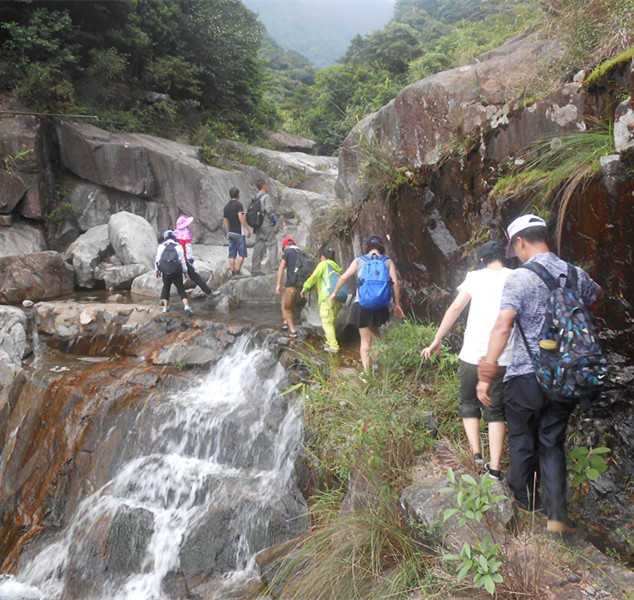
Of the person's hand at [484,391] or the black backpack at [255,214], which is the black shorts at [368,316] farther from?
the black backpack at [255,214]

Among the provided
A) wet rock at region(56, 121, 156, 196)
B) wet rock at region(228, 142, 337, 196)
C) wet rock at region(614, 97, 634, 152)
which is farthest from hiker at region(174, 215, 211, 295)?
wet rock at region(228, 142, 337, 196)

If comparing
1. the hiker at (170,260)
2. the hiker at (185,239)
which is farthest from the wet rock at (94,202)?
the hiker at (170,260)

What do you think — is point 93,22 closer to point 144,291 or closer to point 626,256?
point 144,291

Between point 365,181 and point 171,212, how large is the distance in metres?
9.27

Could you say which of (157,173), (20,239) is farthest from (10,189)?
(157,173)

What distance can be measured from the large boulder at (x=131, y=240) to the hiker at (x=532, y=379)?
10132mm

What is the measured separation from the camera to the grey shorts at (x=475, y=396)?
10.2ft

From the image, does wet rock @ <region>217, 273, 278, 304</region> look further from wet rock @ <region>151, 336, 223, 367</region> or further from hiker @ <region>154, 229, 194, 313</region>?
wet rock @ <region>151, 336, 223, 367</region>

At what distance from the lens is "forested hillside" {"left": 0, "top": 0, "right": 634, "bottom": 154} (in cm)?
1236

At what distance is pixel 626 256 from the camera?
115 inches

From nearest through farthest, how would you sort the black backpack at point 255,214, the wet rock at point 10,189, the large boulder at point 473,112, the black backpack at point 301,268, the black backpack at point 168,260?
1. the large boulder at point 473,112
2. the black backpack at point 301,268
3. the black backpack at point 168,260
4. the black backpack at point 255,214
5. the wet rock at point 10,189

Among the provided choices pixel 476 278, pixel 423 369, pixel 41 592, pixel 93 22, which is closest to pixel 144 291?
pixel 41 592

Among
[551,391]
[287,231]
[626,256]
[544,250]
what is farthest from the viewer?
[287,231]

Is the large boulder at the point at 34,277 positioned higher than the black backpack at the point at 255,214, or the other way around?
the black backpack at the point at 255,214
